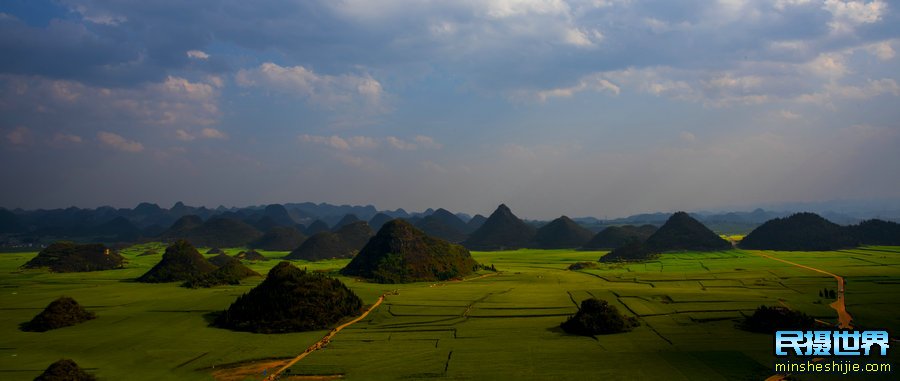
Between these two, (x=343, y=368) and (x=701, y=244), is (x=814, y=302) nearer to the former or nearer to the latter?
(x=343, y=368)

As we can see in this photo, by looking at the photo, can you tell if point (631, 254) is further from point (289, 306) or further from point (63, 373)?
point (63, 373)

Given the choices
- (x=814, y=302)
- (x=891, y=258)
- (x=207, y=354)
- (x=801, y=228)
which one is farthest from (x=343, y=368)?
(x=801, y=228)

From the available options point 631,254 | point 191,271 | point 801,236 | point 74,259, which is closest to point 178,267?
point 191,271

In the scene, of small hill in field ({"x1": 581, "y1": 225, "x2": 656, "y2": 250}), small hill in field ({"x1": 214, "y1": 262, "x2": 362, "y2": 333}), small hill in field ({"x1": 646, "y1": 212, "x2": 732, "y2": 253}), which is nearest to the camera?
small hill in field ({"x1": 214, "y1": 262, "x2": 362, "y2": 333})

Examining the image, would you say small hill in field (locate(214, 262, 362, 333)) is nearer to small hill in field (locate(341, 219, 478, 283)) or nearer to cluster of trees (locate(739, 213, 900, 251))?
small hill in field (locate(341, 219, 478, 283))

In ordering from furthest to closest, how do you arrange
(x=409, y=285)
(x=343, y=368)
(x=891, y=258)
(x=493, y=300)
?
(x=891, y=258) → (x=409, y=285) → (x=493, y=300) → (x=343, y=368)

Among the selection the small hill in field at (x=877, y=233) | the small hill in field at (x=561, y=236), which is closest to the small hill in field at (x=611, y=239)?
the small hill in field at (x=561, y=236)

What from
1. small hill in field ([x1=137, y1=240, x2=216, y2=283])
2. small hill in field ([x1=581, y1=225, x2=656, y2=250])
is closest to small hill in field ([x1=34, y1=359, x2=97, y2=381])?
small hill in field ([x1=137, y1=240, x2=216, y2=283])
